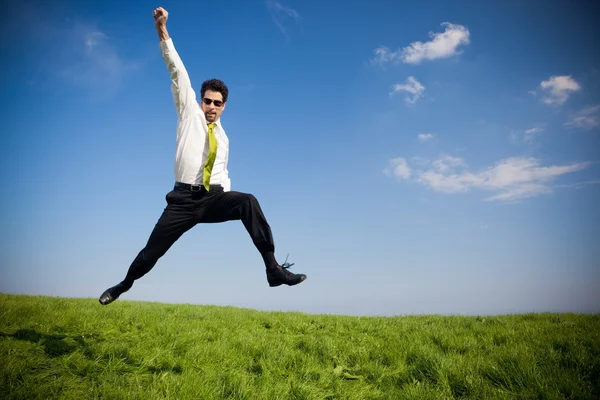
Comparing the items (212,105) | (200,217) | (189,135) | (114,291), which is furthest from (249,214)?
(114,291)

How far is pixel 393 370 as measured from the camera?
21.4 ft

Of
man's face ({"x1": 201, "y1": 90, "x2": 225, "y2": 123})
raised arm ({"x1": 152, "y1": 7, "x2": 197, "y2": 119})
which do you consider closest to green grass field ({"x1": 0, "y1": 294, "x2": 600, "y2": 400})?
man's face ({"x1": 201, "y1": 90, "x2": 225, "y2": 123})

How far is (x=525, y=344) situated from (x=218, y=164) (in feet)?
20.6

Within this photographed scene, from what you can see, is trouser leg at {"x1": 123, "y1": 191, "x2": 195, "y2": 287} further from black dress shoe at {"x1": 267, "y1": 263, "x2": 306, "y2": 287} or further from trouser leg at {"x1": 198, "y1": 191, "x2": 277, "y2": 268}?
black dress shoe at {"x1": 267, "y1": 263, "x2": 306, "y2": 287}

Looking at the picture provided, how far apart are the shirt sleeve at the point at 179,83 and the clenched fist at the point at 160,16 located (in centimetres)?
23

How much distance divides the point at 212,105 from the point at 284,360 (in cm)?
438

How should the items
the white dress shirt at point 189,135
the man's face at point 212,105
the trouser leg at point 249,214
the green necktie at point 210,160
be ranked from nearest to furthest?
the trouser leg at point 249,214 → the green necktie at point 210,160 → the white dress shirt at point 189,135 → the man's face at point 212,105

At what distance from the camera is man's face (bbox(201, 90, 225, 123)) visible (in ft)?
19.0

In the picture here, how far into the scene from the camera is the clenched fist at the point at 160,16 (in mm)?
5234

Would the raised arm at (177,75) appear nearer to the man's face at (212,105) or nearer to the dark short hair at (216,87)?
the man's face at (212,105)

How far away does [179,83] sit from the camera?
555 centimetres

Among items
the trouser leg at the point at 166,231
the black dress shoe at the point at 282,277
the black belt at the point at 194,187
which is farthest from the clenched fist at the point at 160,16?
the black dress shoe at the point at 282,277

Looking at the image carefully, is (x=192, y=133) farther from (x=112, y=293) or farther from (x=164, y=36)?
(x=112, y=293)

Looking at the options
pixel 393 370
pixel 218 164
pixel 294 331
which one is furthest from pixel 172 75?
pixel 294 331
